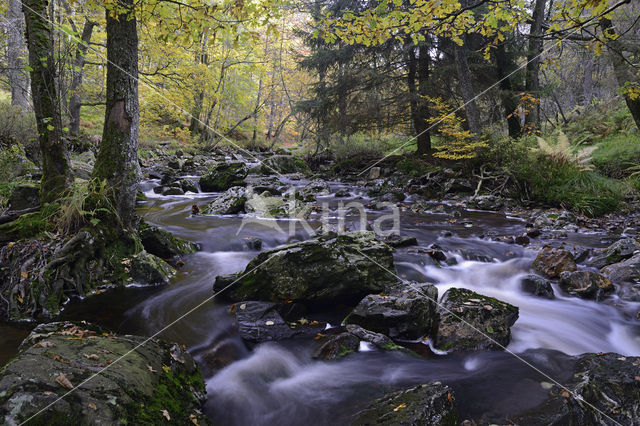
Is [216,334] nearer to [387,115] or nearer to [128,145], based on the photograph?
[128,145]

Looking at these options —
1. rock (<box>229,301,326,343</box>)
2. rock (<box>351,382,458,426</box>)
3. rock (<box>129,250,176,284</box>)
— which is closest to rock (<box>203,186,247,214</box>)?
rock (<box>129,250,176,284</box>)

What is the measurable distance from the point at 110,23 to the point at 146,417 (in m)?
4.48

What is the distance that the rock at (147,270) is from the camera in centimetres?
453

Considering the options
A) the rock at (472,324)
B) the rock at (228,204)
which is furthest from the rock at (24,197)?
the rock at (472,324)

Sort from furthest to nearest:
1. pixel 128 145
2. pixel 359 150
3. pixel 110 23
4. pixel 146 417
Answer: pixel 359 150
pixel 128 145
pixel 110 23
pixel 146 417

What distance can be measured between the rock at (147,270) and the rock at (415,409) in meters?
3.27

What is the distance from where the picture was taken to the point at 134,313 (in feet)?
13.0

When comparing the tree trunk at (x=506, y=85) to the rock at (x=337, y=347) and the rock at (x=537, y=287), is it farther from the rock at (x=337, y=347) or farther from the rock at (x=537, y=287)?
the rock at (x=337, y=347)

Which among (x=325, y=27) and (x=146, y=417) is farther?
(x=325, y=27)

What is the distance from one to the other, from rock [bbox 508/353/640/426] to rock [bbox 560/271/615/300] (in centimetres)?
190

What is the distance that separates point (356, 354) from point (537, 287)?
2.98 meters

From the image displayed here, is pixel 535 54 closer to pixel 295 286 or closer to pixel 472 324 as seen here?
pixel 472 324

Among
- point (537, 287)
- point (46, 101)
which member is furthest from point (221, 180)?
point (537, 287)

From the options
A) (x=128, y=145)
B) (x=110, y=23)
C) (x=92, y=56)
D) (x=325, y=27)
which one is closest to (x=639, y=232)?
(x=325, y=27)
